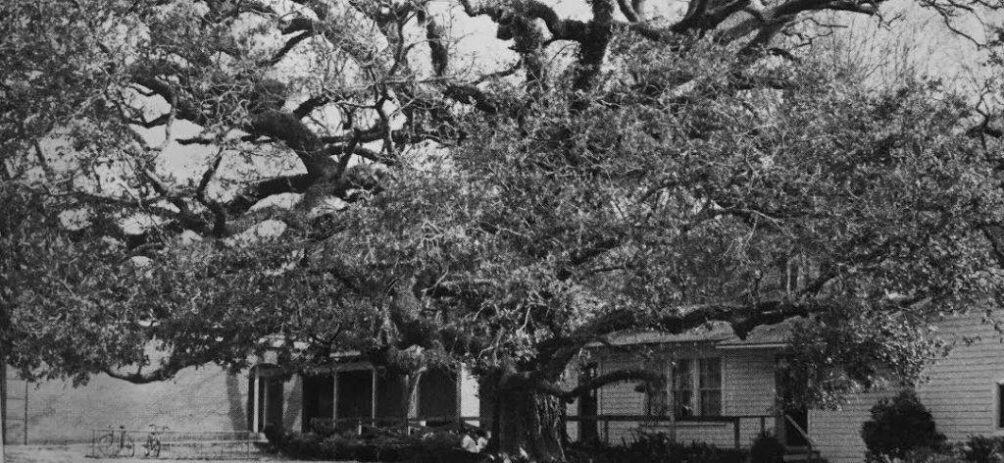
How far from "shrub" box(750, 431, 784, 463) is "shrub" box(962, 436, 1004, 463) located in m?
3.84

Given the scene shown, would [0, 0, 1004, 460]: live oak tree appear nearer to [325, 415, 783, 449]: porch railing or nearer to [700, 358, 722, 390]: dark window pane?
[325, 415, 783, 449]: porch railing

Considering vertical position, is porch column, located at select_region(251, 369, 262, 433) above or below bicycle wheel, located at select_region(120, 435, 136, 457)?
above

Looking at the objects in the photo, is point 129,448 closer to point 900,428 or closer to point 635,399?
point 635,399

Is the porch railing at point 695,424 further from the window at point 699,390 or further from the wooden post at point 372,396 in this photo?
the wooden post at point 372,396

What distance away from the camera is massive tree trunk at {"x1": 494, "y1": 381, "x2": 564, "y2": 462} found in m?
21.6

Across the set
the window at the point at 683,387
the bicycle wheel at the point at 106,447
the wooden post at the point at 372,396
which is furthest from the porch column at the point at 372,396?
the window at the point at 683,387

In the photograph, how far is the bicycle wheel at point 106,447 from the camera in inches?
1389

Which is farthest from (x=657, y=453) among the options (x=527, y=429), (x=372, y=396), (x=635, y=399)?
(x=372, y=396)

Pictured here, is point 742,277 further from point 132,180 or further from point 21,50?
point 21,50

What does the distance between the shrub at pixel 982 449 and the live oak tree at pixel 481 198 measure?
3402mm

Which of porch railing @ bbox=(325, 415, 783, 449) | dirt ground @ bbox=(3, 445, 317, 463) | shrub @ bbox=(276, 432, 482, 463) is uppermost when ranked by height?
porch railing @ bbox=(325, 415, 783, 449)

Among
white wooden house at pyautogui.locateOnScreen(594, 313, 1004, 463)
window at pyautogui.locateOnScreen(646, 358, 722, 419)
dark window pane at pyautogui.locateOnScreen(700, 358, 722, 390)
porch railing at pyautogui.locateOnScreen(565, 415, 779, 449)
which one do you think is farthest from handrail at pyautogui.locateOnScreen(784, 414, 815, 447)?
dark window pane at pyautogui.locateOnScreen(700, 358, 722, 390)

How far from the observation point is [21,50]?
16578 millimetres

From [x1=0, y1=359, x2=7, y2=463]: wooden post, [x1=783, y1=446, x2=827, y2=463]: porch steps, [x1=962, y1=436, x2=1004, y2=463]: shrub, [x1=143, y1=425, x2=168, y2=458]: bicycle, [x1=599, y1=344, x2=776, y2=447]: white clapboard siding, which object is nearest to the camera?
[x1=0, y1=359, x2=7, y2=463]: wooden post
